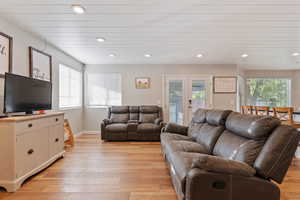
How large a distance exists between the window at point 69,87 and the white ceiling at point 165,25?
30.8 inches

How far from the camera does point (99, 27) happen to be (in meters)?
2.92

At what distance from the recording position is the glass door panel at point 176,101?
591 centimetres

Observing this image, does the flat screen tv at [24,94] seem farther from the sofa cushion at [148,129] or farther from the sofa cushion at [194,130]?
the sofa cushion at [194,130]

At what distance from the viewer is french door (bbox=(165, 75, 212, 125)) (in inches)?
231

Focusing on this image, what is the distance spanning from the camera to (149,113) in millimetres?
5520

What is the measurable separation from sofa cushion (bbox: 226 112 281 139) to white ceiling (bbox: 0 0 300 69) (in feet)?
4.68

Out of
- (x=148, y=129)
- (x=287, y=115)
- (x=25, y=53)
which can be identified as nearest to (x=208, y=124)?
(x=287, y=115)

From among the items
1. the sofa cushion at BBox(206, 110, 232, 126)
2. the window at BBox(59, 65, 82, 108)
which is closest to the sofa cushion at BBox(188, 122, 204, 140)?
the sofa cushion at BBox(206, 110, 232, 126)

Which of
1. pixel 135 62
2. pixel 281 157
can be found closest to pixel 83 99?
pixel 135 62

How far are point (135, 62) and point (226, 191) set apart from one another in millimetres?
4762

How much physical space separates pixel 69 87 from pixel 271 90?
732 centimetres

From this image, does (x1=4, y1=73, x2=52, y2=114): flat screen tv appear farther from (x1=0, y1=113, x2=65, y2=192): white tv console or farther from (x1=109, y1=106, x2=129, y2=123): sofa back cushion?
(x1=109, y1=106, x2=129, y2=123): sofa back cushion

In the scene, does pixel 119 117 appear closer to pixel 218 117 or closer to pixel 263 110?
pixel 218 117

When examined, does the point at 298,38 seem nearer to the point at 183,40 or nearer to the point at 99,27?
the point at 183,40
